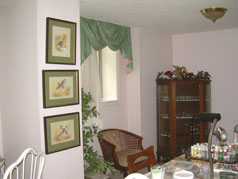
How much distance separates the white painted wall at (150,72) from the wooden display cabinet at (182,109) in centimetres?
18

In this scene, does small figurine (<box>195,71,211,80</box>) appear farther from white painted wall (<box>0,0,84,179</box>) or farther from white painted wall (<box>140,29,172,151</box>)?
white painted wall (<box>0,0,84,179</box>)

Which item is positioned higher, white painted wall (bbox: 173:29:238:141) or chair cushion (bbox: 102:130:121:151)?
white painted wall (bbox: 173:29:238:141)

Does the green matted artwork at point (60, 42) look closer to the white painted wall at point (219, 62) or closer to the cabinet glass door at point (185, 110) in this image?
the cabinet glass door at point (185, 110)

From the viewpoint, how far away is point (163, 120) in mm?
4836

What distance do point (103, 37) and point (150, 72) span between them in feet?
4.17

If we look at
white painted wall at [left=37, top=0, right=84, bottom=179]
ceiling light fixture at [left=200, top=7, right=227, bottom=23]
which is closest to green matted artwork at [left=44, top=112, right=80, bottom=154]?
white painted wall at [left=37, top=0, right=84, bottom=179]

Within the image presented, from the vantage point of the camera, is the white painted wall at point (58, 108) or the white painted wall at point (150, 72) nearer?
the white painted wall at point (58, 108)

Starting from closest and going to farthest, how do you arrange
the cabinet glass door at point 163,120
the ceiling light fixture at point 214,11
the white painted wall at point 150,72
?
the ceiling light fixture at point 214,11 → the white painted wall at point 150,72 → the cabinet glass door at point 163,120

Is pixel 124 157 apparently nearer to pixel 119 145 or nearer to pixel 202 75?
pixel 119 145

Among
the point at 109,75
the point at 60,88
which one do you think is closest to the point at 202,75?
the point at 109,75

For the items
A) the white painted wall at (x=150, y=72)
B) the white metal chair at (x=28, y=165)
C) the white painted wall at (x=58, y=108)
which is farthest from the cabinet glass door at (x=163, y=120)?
the white metal chair at (x=28, y=165)

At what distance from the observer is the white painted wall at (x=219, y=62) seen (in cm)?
484

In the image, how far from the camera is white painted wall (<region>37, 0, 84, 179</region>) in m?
2.63

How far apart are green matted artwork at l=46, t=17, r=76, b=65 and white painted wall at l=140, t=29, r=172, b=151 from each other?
1.82 metres
